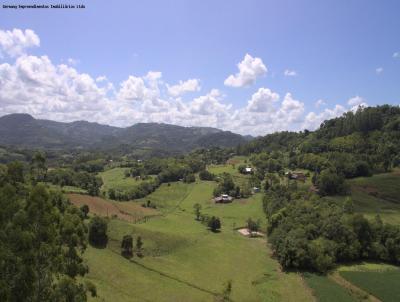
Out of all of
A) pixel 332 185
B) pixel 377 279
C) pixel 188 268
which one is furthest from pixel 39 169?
pixel 332 185

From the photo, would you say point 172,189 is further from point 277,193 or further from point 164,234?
point 164,234

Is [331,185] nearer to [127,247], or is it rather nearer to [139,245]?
[139,245]

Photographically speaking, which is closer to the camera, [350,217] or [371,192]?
[350,217]

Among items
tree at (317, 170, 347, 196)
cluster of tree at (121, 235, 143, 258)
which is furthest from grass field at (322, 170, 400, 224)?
cluster of tree at (121, 235, 143, 258)

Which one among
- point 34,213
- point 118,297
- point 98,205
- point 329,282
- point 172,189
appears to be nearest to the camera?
point 34,213

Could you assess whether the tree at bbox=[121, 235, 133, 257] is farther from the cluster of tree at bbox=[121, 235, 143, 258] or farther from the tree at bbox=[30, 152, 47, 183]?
the tree at bbox=[30, 152, 47, 183]

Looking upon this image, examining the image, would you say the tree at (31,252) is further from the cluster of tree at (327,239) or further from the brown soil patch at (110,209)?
the brown soil patch at (110,209)

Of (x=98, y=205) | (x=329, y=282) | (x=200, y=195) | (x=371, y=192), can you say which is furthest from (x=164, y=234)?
(x=371, y=192)
